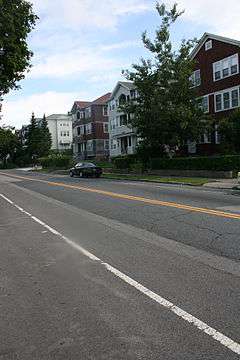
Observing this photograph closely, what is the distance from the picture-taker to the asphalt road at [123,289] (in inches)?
189

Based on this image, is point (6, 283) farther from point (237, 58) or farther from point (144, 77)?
point (237, 58)

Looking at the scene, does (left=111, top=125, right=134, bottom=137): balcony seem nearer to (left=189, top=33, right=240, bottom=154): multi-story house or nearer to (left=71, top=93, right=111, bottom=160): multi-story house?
(left=71, top=93, right=111, bottom=160): multi-story house

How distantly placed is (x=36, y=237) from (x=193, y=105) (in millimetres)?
30252

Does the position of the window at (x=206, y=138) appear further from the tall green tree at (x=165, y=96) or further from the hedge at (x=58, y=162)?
the hedge at (x=58, y=162)

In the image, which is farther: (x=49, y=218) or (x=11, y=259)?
(x=49, y=218)

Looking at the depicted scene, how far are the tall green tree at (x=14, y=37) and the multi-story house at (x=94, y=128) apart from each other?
52.0 m

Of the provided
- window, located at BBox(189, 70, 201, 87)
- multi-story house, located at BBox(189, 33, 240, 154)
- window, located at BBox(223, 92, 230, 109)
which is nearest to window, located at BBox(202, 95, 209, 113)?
multi-story house, located at BBox(189, 33, 240, 154)

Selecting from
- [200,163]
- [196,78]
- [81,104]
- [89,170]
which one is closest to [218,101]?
[196,78]

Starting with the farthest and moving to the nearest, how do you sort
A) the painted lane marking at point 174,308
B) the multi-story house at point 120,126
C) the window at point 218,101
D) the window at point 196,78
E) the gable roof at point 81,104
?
the gable roof at point 81,104
the multi-story house at point 120,126
the window at point 196,78
the window at point 218,101
the painted lane marking at point 174,308

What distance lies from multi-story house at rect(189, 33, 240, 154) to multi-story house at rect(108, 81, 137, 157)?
61.8ft

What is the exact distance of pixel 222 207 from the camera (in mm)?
15453

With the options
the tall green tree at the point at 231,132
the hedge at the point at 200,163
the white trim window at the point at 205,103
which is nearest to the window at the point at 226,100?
the white trim window at the point at 205,103

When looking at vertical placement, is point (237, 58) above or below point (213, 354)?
above

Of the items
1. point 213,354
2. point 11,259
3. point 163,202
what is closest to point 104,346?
point 213,354
